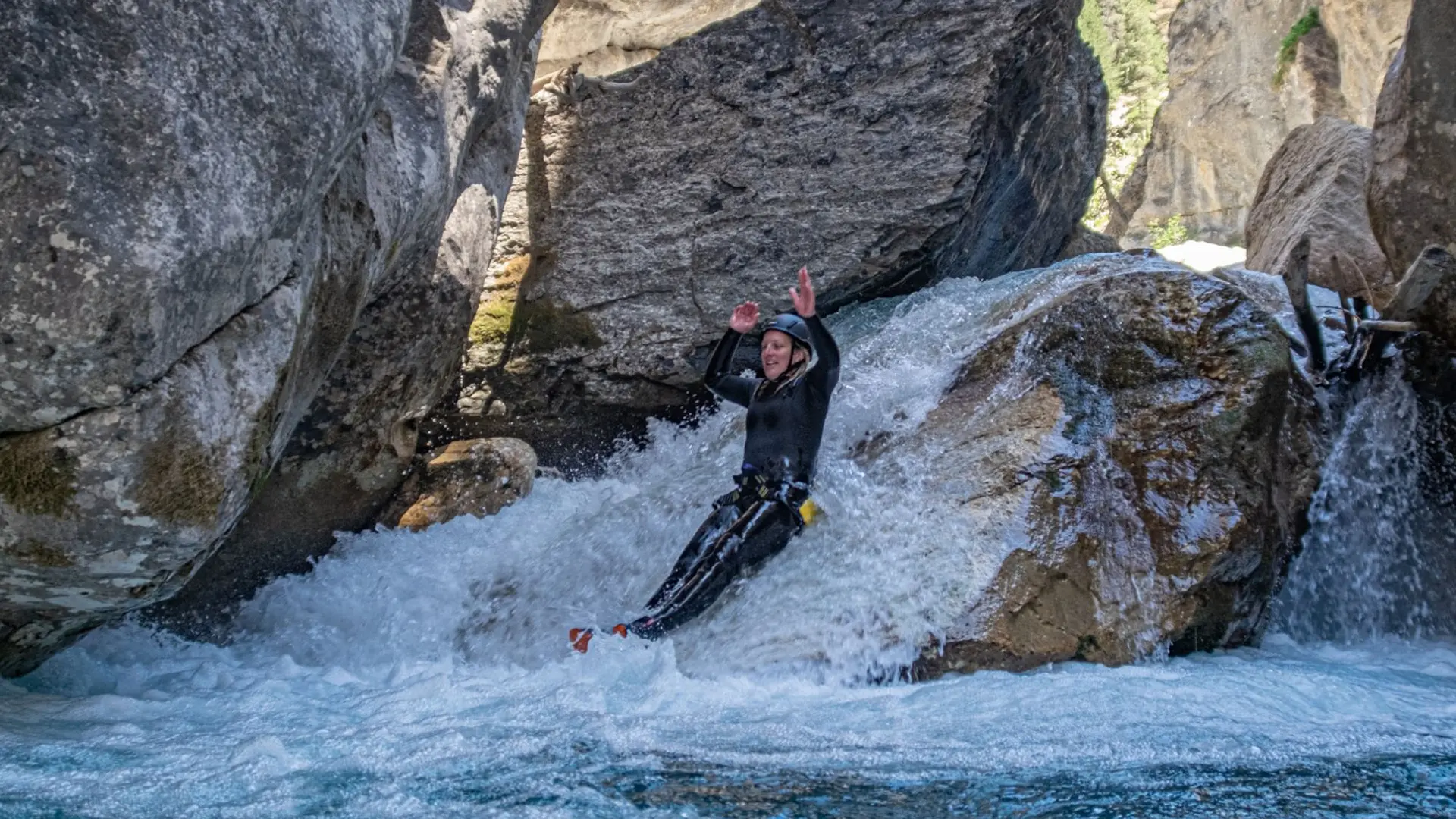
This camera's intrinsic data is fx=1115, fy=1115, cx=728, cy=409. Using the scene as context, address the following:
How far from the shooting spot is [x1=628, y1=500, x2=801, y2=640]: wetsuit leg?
4668mm

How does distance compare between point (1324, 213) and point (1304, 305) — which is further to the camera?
point (1324, 213)

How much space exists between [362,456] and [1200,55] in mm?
25674

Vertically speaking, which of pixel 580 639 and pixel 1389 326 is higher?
pixel 1389 326

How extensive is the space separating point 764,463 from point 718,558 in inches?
22.8

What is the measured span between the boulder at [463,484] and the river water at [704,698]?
0.48ft

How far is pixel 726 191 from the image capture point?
7.41 m

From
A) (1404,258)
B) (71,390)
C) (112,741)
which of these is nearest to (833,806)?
(112,741)

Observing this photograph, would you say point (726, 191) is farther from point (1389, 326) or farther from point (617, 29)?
point (1389, 326)

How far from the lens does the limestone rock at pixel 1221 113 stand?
2423cm

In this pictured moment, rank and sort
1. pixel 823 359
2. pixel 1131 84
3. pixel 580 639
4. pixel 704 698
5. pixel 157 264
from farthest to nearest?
pixel 1131 84
pixel 823 359
pixel 580 639
pixel 704 698
pixel 157 264

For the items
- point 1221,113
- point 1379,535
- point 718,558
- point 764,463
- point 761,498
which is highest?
point 1221,113

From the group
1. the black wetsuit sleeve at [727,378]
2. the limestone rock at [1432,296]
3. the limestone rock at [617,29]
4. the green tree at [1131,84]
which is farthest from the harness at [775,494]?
the green tree at [1131,84]

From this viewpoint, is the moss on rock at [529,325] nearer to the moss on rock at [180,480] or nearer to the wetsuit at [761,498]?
the wetsuit at [761,498]

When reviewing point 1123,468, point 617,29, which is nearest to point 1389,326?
point 1123,468
